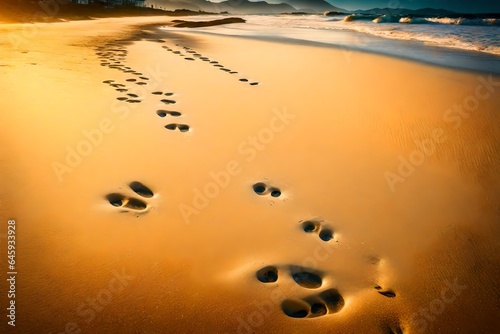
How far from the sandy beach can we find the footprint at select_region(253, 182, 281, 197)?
0.06ft

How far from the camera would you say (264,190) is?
2.39m

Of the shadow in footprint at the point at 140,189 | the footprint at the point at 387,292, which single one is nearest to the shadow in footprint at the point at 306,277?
the footprint at the point at 387,292

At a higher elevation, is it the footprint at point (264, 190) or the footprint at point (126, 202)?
the footprint at point (264, 190)

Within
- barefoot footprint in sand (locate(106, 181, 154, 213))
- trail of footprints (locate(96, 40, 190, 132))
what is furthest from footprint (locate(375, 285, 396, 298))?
trail of footprints (locate(96, 40, 190, 132))

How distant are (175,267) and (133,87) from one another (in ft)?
11.2

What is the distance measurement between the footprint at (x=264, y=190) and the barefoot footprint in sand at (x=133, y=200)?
Answer: 30.6 inches

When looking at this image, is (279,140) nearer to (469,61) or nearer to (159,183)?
(159,183)

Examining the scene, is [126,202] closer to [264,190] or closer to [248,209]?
[248,209]

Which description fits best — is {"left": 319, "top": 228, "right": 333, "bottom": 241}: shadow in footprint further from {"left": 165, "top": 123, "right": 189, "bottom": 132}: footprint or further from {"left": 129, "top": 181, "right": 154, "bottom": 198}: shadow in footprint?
{"left": 165, "top": 123, "right": 189, "bottom": 132}: footprint

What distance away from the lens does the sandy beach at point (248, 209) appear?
1438 mm

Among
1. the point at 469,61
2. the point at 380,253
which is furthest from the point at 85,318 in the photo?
the point at 469,61

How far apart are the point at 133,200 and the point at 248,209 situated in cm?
80

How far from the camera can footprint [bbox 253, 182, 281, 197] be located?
2354 millimetres

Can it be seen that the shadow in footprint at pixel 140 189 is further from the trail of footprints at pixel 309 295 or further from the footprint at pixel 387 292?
the footprint at pixel 387 292
